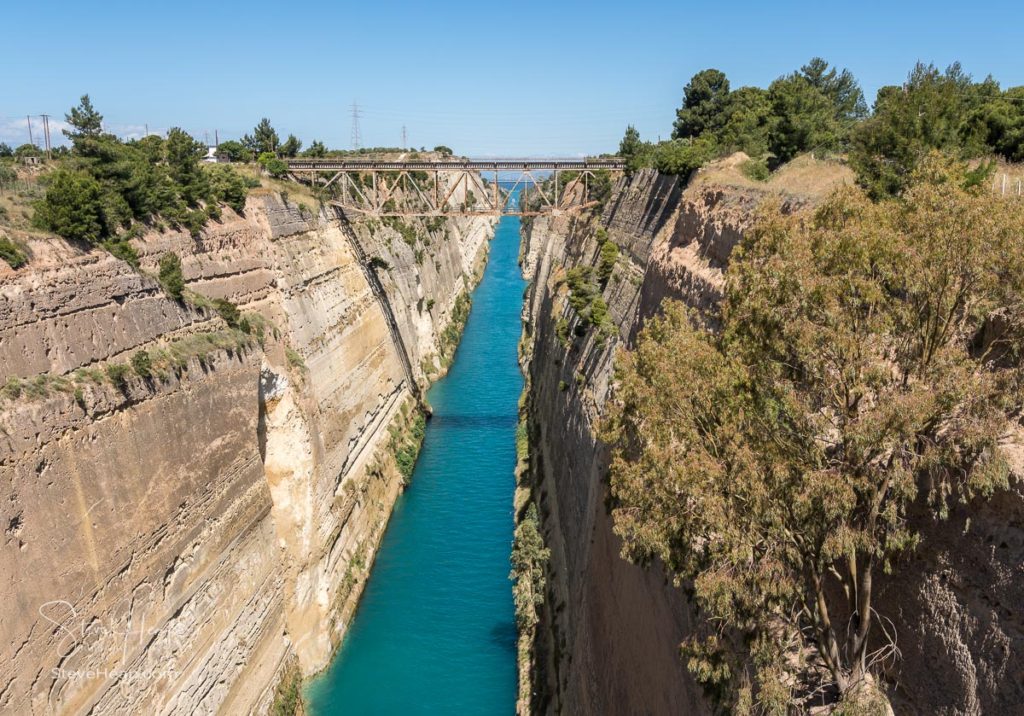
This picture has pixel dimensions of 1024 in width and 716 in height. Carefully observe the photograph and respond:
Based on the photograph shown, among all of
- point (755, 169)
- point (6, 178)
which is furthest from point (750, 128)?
point (6, 178)

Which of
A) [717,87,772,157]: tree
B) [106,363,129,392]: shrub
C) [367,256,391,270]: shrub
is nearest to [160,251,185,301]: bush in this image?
[106,363,129,392]: shrub

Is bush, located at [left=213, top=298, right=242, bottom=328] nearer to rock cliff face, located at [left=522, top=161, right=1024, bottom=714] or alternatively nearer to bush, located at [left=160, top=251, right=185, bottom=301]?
bush, located at [left=160, top=251, right=185, bottom=301]

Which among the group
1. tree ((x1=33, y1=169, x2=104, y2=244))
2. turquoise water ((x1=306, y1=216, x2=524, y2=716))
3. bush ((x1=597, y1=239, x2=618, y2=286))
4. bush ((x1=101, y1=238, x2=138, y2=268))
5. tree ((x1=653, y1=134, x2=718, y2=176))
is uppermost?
tree ((x1=653, y1=134, x2=718, y2=176))

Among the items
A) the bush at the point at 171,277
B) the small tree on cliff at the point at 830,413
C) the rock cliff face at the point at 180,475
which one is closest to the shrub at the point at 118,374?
the rock cliff face at the point at 180,475

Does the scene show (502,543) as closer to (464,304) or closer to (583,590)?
(583,590)

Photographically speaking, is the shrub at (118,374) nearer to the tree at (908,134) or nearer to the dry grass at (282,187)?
the dry grass at (282,187)

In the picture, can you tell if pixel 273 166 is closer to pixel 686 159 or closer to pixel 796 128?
pixel 686 159

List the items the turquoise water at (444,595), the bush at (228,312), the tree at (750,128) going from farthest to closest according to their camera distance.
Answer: the tree at (750,128)
the turquoise water at (444,595)
the bush at (228,312)
